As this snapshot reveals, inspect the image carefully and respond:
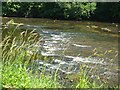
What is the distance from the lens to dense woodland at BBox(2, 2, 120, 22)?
35.0 metres

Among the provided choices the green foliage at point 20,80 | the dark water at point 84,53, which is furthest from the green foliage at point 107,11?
the green foliage at point 20,80

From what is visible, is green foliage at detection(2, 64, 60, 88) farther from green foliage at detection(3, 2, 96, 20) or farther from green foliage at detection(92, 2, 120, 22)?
green foliage at detection(92, 2, 120, 22)

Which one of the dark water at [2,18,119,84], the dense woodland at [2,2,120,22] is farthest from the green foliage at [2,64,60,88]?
the dense woodland at [2,2,120,22]

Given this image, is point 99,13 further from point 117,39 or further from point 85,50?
point 85,50

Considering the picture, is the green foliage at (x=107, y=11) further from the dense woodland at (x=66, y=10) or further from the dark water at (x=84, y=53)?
the dark water at (x=84, y=53)

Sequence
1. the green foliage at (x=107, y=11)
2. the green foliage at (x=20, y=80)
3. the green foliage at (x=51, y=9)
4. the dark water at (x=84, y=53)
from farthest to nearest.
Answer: the green foliage at (x=107, y=11) → the green foliage at (x=51, y=9) → the dark water at (x=84, y=53) → the green foliage at (x=20, y=80)

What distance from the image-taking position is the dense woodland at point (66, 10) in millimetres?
35000

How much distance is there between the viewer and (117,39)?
2136 cm

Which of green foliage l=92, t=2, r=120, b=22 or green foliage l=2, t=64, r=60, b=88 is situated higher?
green foliage l=2, t=64, r=60, b=88

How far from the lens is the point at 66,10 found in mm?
35344

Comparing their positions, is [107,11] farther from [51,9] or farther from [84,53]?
[84,53]

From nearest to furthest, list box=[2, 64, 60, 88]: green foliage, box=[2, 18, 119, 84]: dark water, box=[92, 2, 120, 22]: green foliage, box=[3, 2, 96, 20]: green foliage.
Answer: box=[2, 64, 60, 88]: green foliage, box=[2, 18, 119, 84]: dark water, box=[3, 2, 96, 20]: green foliage, box=[92, 2, 120, 22]: green foliage

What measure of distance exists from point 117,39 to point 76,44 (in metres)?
4.35

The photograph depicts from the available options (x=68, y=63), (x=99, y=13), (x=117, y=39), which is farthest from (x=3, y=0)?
(x=68, y=63)
